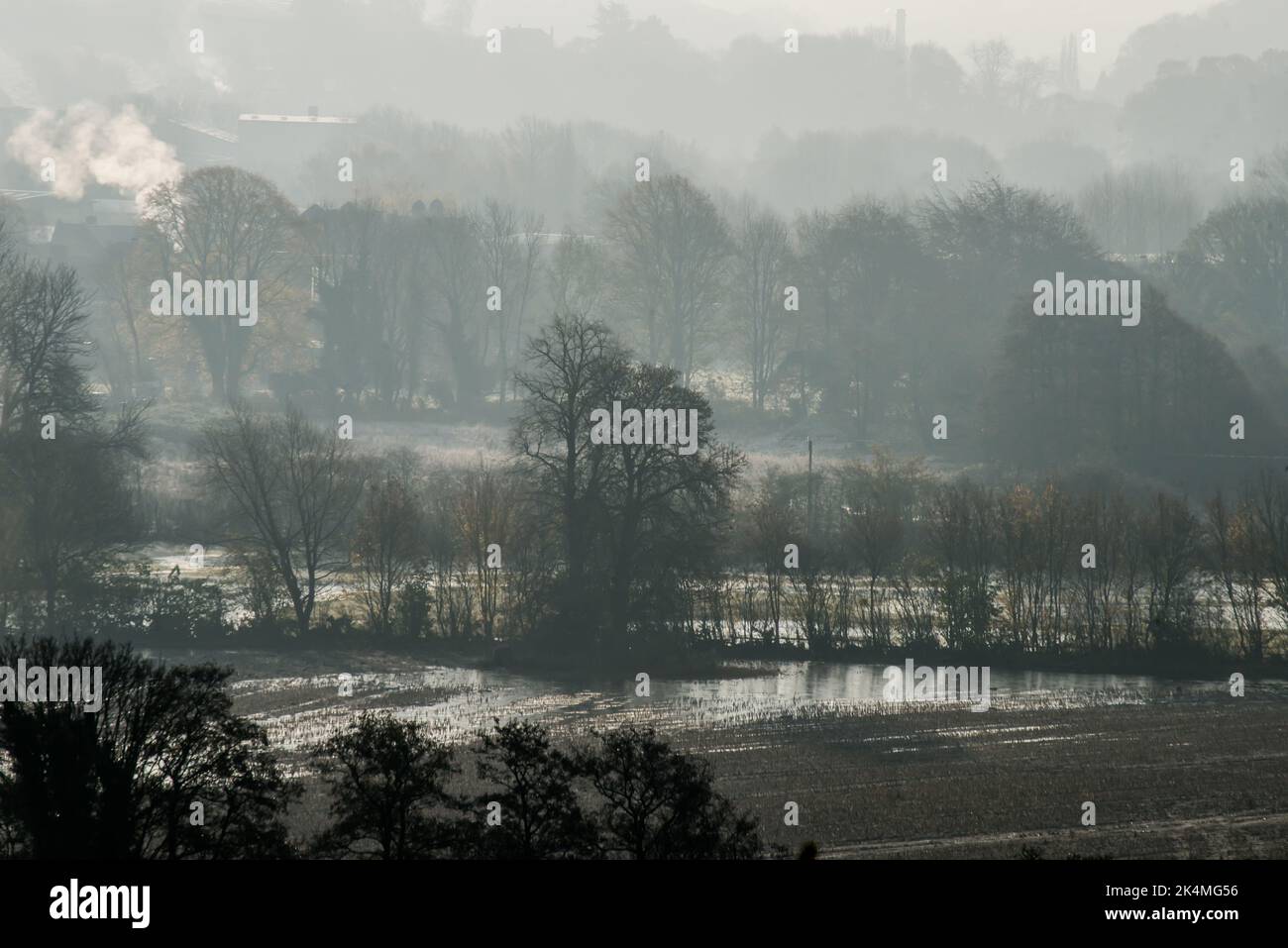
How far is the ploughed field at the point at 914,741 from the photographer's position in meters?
24.6

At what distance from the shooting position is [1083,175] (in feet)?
455

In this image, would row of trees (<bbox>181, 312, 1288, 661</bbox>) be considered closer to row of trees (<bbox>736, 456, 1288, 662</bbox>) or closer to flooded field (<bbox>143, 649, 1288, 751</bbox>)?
row of trees (<bbox>736, 456, 1288, 662</bbox>)

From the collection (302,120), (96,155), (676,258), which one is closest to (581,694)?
(676,258)

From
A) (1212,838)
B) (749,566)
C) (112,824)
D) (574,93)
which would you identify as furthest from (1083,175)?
(112,824)

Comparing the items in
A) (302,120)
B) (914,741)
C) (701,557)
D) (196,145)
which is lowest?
(914,741)

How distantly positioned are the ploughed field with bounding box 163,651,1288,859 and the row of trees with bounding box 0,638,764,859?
15.7 feet

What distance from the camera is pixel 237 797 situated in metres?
18.5

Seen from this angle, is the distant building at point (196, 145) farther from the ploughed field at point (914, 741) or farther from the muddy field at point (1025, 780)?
the muddy field at point (1025, 780)

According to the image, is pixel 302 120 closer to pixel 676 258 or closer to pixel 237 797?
pixel 676 258

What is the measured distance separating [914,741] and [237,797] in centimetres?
1615

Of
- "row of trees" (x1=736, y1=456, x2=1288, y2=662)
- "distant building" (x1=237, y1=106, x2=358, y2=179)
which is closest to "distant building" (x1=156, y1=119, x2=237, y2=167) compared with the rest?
"distant building" (x1=237, y1=106, x2=358, y2=179)

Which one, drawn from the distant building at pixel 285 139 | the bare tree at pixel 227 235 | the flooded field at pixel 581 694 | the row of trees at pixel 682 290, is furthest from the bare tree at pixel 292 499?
the distant building at pixel 285 139

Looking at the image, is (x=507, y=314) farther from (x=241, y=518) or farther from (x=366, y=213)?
(x=241, y=518)

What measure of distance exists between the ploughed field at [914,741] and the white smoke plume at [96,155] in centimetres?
7715
